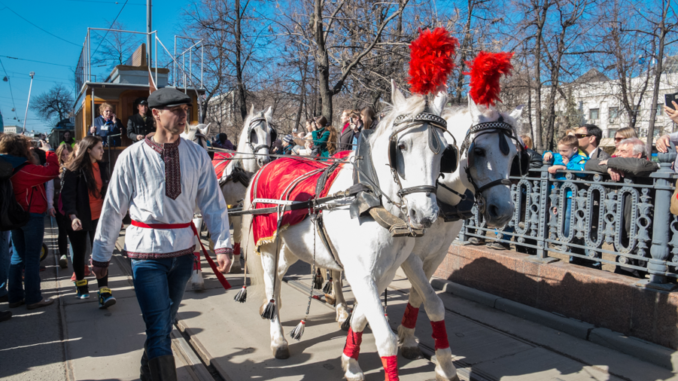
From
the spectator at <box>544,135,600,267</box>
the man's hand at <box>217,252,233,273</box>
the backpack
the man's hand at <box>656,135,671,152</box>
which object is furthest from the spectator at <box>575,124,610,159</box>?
the backpack

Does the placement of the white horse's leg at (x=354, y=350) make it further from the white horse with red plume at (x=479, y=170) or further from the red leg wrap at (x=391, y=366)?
the white horse with red plume at (x=479, y=170)

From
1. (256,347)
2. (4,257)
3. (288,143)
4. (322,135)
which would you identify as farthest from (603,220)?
(4,257)

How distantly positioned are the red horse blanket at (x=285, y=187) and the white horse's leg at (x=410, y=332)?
4.17 ft

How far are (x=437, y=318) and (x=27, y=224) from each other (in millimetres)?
4740

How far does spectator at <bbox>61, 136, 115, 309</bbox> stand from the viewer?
17.3 feet

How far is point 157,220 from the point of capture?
2.75 metres

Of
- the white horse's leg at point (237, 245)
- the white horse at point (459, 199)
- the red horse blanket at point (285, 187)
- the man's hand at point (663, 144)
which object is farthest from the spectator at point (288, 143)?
the man's hand at point (663, 144)

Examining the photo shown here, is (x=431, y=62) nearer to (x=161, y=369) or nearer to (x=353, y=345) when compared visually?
(x=353, y=345)

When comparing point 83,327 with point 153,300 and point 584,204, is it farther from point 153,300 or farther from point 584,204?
point 584,204

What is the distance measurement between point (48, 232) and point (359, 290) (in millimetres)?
10610

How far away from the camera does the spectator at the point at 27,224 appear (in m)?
5.18

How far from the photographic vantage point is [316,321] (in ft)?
16.5

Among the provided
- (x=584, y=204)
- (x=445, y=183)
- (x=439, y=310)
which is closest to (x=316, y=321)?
(x=439, y=310)

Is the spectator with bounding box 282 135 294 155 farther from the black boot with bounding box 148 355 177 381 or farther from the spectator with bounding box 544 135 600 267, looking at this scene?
the black boot with bounding box 148 355 177 381
